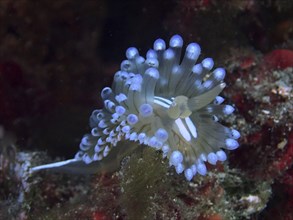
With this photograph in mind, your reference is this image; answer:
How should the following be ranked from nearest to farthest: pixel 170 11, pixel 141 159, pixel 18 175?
1. pixel 141 159
2. pixel 18 175
3. pixel 170 11

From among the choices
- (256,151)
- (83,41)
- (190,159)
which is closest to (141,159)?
(190,159)

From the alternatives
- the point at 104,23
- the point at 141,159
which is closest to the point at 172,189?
the point at 141,159

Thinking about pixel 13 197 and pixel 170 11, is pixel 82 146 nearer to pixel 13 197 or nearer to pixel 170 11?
pixel 13 197

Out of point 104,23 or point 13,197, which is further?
point 104,23

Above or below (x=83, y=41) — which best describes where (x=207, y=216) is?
below

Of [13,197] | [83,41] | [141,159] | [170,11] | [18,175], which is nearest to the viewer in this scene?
[141,159]

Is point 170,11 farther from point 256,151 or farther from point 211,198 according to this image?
point 211,198

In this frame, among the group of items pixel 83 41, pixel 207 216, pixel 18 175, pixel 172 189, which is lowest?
pixel 207 216
